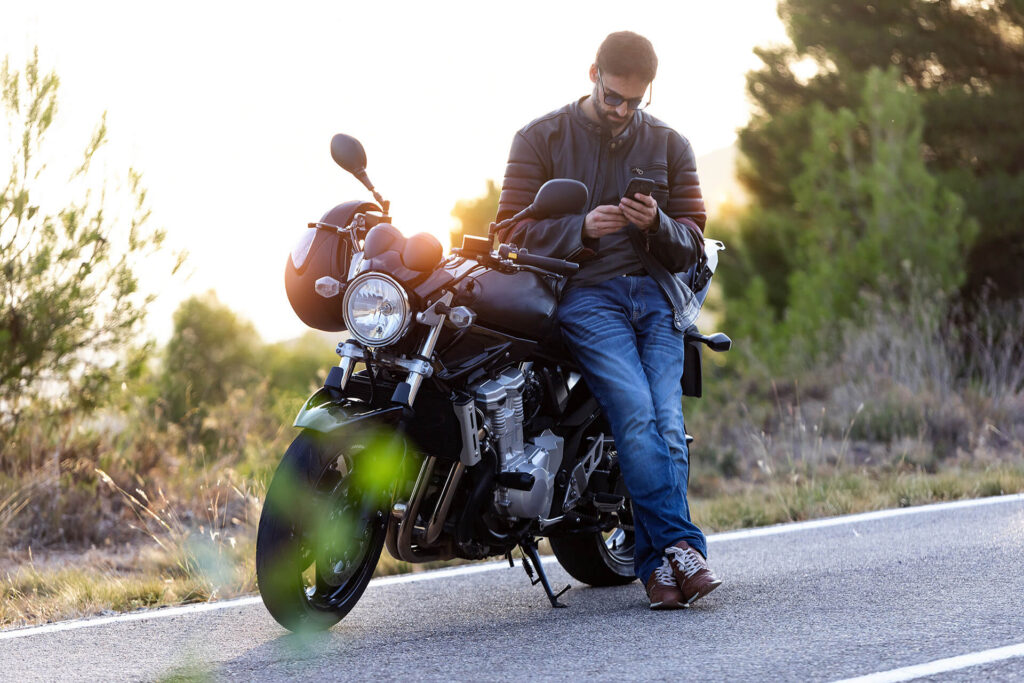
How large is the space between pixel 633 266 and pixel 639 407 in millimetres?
610

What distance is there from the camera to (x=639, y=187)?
464 centimetres

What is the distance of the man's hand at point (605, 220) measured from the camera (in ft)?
15.5

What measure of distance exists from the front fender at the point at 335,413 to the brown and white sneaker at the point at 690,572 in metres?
1.26

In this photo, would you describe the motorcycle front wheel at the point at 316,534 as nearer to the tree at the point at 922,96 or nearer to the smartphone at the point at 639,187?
the smartphone at the point at 639,187

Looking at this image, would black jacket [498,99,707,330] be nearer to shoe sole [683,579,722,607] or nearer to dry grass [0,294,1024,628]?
shoe sole [683,579,722,607]

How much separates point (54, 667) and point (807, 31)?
904 inches

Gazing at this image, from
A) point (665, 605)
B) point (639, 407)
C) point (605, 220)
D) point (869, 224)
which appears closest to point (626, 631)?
point (665, 605)

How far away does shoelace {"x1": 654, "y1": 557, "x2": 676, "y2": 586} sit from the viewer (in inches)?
188

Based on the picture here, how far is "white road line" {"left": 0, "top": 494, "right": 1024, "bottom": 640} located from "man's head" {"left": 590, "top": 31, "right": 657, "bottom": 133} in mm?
2275

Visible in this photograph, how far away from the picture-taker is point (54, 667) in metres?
4.12

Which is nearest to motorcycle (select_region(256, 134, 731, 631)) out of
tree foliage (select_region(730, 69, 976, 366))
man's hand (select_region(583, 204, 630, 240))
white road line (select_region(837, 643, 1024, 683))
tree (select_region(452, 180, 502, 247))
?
man's hand (select_region(583, 204, 630, 240))

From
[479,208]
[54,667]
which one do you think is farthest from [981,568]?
[479,208]

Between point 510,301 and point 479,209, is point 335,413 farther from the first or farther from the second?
point 479,209

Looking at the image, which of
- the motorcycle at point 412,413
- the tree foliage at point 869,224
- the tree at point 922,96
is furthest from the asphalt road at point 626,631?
the tree at point 922,96
